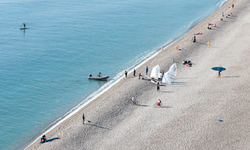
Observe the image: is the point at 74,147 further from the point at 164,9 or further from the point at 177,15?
the point at 164,9

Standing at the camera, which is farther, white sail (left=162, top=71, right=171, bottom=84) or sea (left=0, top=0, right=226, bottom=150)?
white sail (left=162, top=71, right=171, bottom=84)

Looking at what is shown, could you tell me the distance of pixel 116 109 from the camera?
37.4 m

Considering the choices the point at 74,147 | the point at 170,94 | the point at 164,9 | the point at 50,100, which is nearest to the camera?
the point at 74,147

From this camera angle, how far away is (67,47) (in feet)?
215

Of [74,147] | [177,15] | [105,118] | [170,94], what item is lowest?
[74,147]

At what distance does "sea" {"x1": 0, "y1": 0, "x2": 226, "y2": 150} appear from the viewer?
1650 inches

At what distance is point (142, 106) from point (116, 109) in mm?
3678

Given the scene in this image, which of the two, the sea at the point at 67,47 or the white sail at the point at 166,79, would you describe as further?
the white sail at the point at 166,79

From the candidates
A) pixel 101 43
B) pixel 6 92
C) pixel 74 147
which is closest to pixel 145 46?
pixel 101 43

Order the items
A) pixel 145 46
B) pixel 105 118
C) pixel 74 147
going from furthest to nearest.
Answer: pixel 145 46
pixel 105 118
pixel 74 147

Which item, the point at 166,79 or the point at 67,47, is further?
the point at 67,47

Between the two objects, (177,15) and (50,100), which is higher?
(177,15)

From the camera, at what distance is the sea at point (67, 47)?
41906 millimetres

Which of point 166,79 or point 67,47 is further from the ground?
point 67,47
